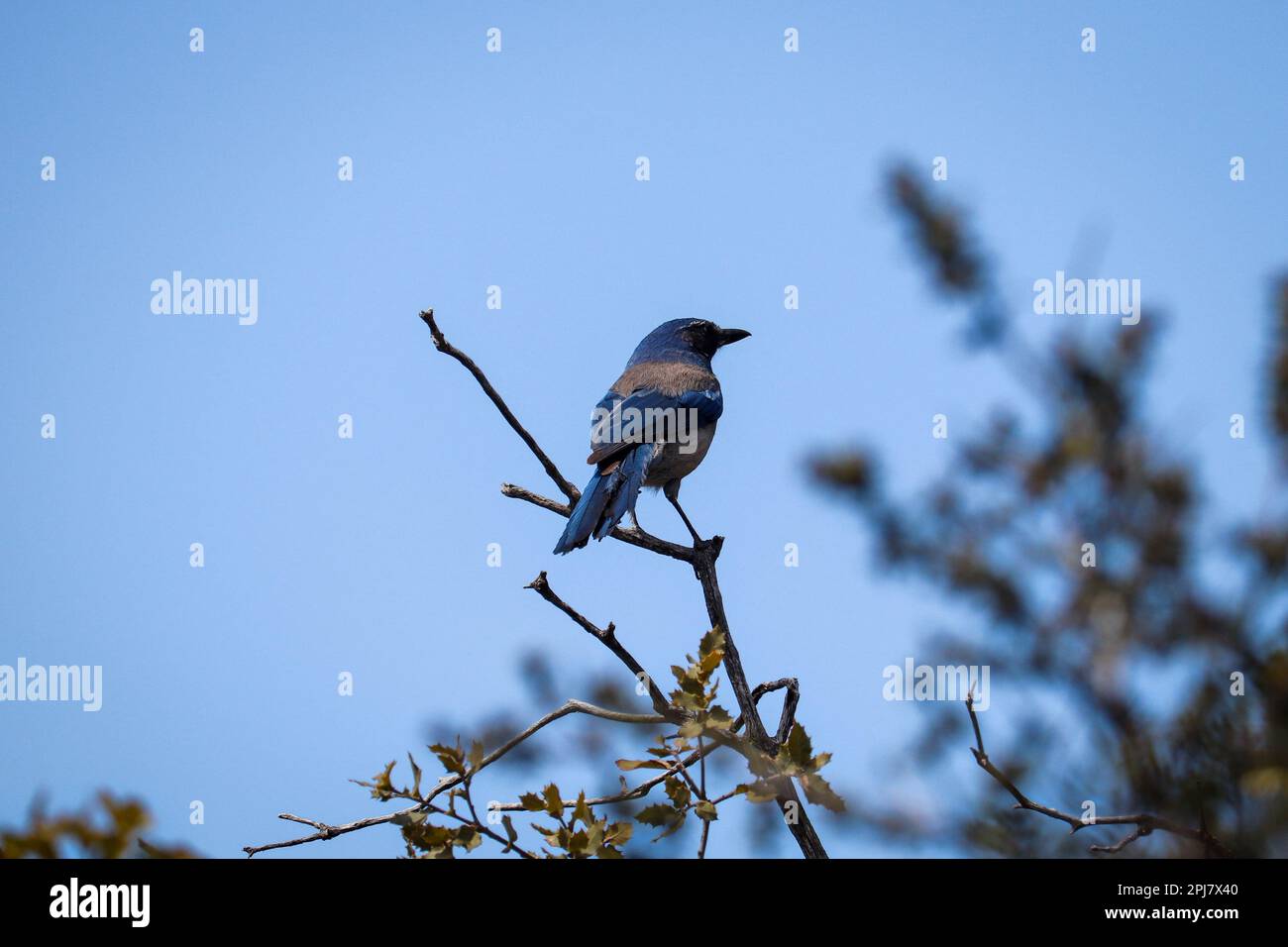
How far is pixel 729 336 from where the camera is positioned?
309 inches

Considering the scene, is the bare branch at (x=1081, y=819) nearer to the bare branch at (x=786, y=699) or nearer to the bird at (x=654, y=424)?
the bare branch at (x=786, y=699)

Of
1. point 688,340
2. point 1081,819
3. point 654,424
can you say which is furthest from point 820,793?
point 688,340

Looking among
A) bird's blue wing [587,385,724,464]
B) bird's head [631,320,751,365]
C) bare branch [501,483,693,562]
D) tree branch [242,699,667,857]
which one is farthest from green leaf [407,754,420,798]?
bird's head [631,320,751,365]

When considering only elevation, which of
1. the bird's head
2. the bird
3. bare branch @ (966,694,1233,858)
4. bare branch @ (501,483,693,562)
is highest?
the bird's head

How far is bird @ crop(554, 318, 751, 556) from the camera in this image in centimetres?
486

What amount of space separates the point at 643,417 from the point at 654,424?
0.21ft

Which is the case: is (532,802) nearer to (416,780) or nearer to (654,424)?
(416,780)

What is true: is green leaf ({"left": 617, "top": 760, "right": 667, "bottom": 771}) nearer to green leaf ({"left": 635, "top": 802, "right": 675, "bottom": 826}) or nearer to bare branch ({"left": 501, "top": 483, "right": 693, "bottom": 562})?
green leaf ({"left": 635, "top": 802, "right": 675, "bottom": 826})

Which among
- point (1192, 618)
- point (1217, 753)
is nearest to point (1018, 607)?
point (1192, 618)
